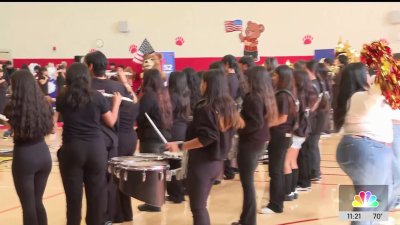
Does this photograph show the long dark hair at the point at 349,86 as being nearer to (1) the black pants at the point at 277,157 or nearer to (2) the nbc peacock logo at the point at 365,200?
(2) the nbc peacock logo at the point at 365,200

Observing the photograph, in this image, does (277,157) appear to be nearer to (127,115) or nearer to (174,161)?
(174,161)

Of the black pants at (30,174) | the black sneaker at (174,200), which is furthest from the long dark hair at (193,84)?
the black pants at (30,174)

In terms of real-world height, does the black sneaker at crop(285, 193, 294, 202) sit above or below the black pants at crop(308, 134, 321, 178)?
below

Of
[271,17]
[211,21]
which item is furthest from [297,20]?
[211,21]

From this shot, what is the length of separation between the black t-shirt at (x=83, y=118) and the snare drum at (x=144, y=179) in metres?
0.48

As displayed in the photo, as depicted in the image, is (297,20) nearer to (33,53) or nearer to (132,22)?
(132,22)

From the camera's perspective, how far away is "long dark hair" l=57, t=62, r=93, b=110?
152 inches

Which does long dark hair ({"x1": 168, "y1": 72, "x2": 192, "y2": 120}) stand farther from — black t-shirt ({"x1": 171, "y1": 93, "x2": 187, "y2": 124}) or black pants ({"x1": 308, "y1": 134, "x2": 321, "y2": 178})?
black pants ({"x1": 308, "y1": 134, "x2": 321, "y2": 178})

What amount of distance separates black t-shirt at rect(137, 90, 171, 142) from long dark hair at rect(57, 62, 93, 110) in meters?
1.18

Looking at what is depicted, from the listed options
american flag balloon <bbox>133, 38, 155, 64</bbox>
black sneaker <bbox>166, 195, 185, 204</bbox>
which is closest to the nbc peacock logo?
black sneaker <bbox>166, 195, 185, 204</bbox>

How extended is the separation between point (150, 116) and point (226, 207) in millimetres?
1423

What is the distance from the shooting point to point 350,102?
11.7 feet

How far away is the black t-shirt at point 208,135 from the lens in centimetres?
387

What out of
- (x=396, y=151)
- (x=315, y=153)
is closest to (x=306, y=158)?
(x=315, y=153)
